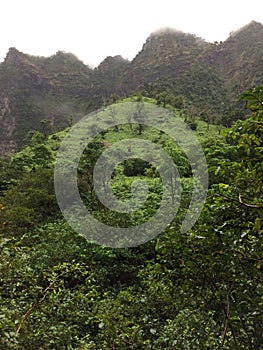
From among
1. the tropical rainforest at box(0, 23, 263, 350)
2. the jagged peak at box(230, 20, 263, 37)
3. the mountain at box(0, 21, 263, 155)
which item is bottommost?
the tropical rainforest at box(0, 23, 263, 350)

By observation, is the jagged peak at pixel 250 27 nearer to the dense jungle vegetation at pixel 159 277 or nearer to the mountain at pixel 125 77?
the mountain at pixel 125 77

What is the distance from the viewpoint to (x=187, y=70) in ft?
274

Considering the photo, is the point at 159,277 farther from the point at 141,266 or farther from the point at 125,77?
the point at 125,77

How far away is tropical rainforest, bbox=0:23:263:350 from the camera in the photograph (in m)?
2.74

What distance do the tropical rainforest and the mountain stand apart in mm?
44646

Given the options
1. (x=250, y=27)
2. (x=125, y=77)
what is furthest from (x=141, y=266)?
(x=250, y=27)

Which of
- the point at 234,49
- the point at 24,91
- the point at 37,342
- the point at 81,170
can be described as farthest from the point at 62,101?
the point at 37,342

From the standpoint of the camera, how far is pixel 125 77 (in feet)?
327

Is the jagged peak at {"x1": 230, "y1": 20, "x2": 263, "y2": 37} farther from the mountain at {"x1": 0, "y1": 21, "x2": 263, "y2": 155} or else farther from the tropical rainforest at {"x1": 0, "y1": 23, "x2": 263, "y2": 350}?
the tropical rainforest at {"x1": 0, "y1": 23, "x2": 263, "y2": 350}

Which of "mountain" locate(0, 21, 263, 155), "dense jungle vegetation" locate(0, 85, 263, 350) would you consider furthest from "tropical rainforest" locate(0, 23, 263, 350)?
"mountain" locate(0, 21, 263, 155)

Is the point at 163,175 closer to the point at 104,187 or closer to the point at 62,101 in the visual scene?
the point at 104,187

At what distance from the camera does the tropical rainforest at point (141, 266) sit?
8.99 ft

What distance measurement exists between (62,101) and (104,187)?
89171mm

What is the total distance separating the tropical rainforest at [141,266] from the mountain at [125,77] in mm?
44646
